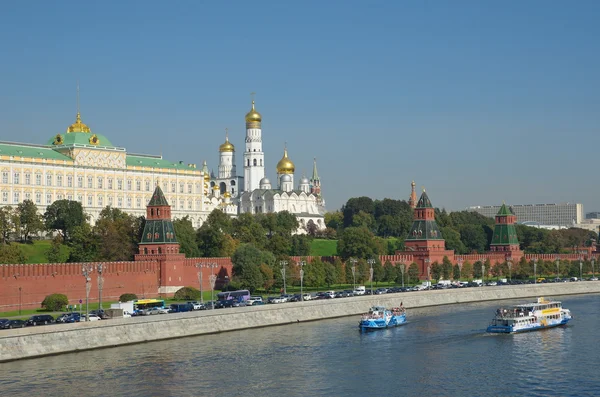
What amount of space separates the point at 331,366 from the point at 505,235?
229ft

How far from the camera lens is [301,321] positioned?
61.2m

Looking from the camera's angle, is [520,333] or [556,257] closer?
[520,333]

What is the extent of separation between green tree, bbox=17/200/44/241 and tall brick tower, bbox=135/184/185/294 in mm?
16483

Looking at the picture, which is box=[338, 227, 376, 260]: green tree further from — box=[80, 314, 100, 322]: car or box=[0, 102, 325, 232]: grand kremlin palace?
box=[80, 314, 100, 322]: car

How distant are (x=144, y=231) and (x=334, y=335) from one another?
88.7 ft

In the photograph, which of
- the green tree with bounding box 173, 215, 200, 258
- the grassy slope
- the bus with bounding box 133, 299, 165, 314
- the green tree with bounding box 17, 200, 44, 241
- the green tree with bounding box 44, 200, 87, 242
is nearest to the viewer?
the bus with bounding box 133, 299, 165, 314

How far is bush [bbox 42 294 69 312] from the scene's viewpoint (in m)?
63.7

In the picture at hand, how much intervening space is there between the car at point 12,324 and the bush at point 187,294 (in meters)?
20.6

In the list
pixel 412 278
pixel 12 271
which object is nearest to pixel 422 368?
pixel 12 271

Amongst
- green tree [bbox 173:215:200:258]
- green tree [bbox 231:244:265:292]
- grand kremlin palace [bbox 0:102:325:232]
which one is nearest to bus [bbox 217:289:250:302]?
green tree [bbox 231:244:265:292]

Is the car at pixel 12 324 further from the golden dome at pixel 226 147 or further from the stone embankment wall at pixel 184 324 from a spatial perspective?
the golden dome at pixel 226 147

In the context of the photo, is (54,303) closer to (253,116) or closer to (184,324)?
(184,324)

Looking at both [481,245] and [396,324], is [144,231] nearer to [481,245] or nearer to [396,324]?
[396,324]

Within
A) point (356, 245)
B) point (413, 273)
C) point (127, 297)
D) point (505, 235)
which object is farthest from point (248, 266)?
point (505, 235)
